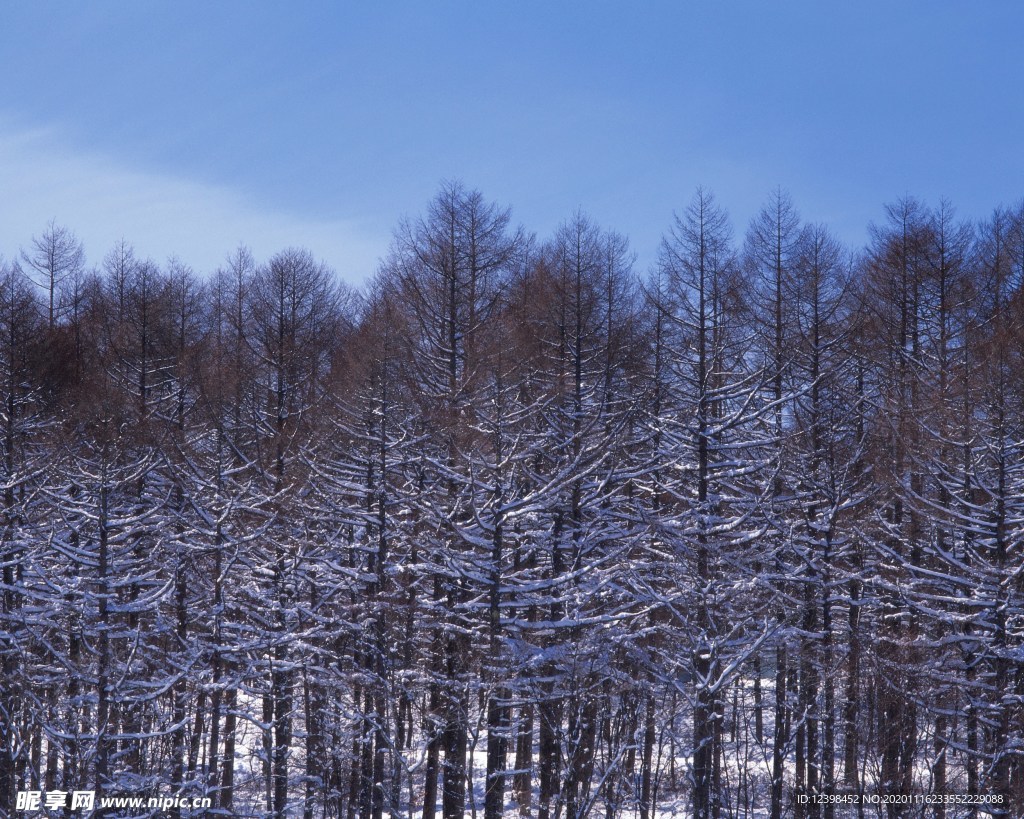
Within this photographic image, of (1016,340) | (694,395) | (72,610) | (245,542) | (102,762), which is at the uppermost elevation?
(1016,340)

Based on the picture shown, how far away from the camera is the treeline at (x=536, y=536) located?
20.0m

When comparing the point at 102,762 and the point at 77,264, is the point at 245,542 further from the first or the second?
the point at 77,264

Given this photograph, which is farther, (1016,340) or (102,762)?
(1016,340)

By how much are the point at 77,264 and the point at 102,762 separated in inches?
821

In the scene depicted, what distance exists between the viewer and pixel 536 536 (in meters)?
21.6

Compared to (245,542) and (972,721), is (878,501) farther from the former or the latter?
(245,542)

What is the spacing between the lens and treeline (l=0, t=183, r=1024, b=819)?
20.0 meters

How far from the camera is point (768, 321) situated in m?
24.5

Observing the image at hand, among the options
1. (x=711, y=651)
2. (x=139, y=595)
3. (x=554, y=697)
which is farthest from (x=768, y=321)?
(x=139, y=595)

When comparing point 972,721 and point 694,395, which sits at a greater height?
point 694,395

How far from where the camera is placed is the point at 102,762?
19.3m

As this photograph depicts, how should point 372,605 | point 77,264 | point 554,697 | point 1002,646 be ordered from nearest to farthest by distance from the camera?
point 554,697
point 1002,646
point 372,605
point 77,264

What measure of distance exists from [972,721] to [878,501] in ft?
20.2

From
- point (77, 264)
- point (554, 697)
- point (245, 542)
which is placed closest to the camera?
point (554, 697)
